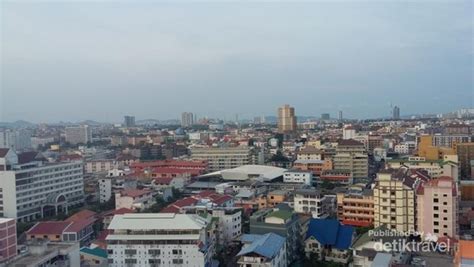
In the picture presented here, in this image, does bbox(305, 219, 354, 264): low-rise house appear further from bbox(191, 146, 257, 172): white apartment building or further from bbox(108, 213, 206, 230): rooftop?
bbox(191, 146, 257, 172): white apartment building

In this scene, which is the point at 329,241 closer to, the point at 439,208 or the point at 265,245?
the point at 265,245

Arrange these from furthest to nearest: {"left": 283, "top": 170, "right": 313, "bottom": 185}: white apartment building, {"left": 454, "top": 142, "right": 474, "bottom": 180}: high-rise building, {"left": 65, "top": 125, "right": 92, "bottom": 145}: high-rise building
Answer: {"left": 65, "top": 125, "right": 92, "bottom": 145}: high-rise building, {"left": 454, "top": 142, "right": 474, "bottom": 180}: high-rise building, {"left": 283, "top": 170, "right": 313, "bottom": 185}: white apartment building

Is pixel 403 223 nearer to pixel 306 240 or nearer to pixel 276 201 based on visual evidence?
pixel 306 240

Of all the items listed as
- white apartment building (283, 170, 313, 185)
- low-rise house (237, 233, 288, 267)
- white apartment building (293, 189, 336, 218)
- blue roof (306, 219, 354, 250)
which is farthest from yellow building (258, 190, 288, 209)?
low-rise house (237, 233, 288, 267)

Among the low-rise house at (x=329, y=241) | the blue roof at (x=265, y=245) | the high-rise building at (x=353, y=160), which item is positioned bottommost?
the low-rise house at (x=329, y=241)

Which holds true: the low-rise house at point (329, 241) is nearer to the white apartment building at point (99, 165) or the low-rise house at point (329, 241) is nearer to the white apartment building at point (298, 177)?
the white apartment building at point (298, 177)

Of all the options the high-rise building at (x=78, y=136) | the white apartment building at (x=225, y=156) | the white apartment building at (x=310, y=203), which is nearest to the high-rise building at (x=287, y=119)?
the high-rise building at (x=78, y=136)

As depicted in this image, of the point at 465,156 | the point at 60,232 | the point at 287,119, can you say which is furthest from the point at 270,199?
the point at 287,119
